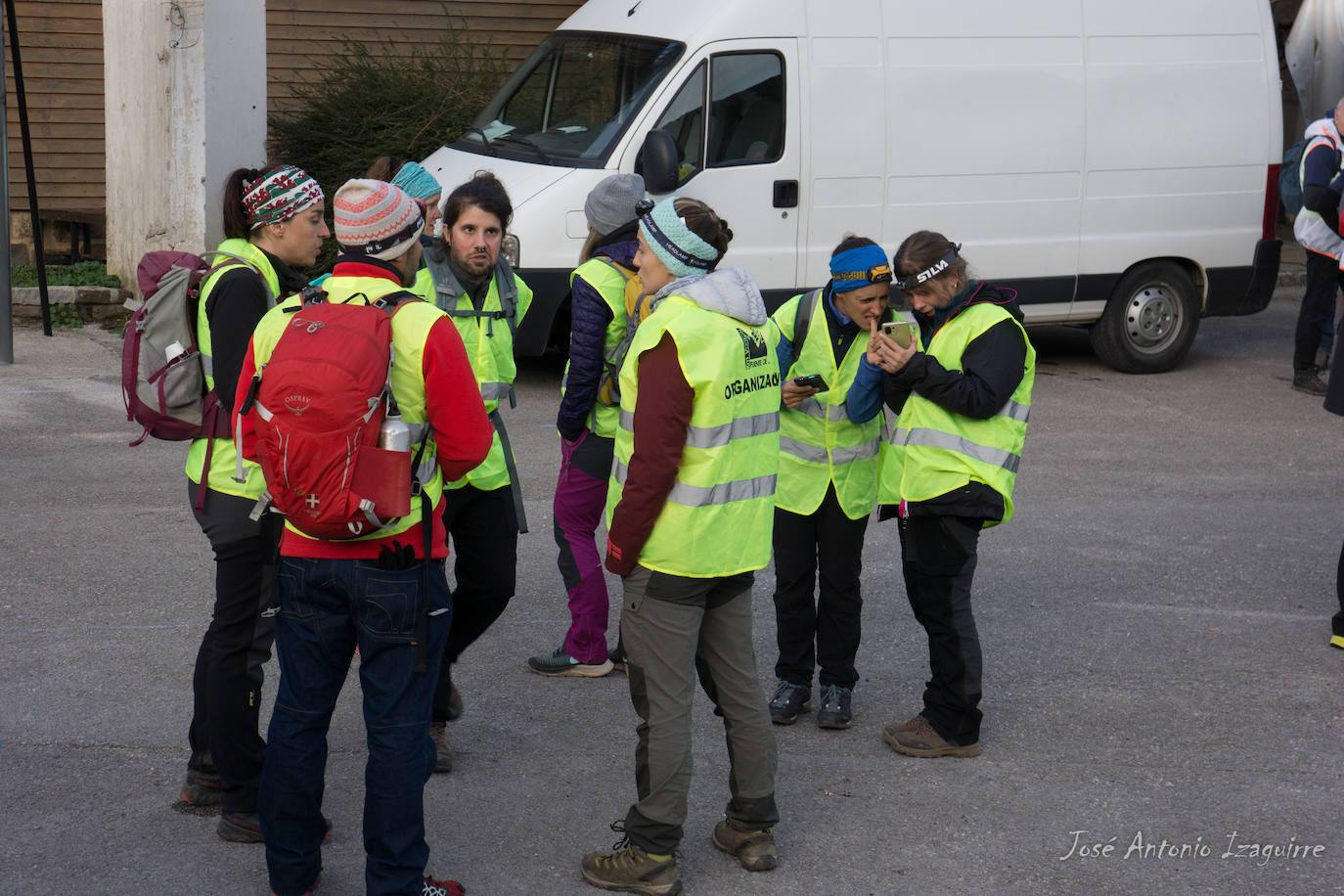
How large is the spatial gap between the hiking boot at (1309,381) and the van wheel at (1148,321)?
2.91 ft

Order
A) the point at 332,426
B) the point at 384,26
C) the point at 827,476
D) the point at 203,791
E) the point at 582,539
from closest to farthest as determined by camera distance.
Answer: the point at 332,426 < the point at 203,791 < the point at 827,476 < the point at 582,539 < the point at 384,26

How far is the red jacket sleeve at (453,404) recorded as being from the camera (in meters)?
3.35

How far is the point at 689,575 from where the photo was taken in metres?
3.70

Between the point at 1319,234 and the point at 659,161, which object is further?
the point at 1319,234

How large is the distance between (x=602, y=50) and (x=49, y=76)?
5909mm

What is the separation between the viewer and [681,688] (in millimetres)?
3742

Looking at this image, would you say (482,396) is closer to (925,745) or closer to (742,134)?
(925,745)

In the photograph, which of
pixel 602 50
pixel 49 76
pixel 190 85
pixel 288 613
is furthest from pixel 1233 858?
pixel 49 76

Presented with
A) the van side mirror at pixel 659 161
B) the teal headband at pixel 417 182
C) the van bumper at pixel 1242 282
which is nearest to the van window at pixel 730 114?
the van side mirror at pixel 659 161

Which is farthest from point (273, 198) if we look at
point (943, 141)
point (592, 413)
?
point (943, 141)

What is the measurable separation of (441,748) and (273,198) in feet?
5.78

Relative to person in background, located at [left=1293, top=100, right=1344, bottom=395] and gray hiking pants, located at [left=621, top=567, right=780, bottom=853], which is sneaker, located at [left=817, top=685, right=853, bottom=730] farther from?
person in background, located at [left=1293, top=100, right=1344, bottom=395]

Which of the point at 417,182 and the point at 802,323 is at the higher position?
the point at 417,182

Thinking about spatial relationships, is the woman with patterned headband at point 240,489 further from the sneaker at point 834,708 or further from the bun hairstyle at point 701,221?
the sneaker at point 834,708
